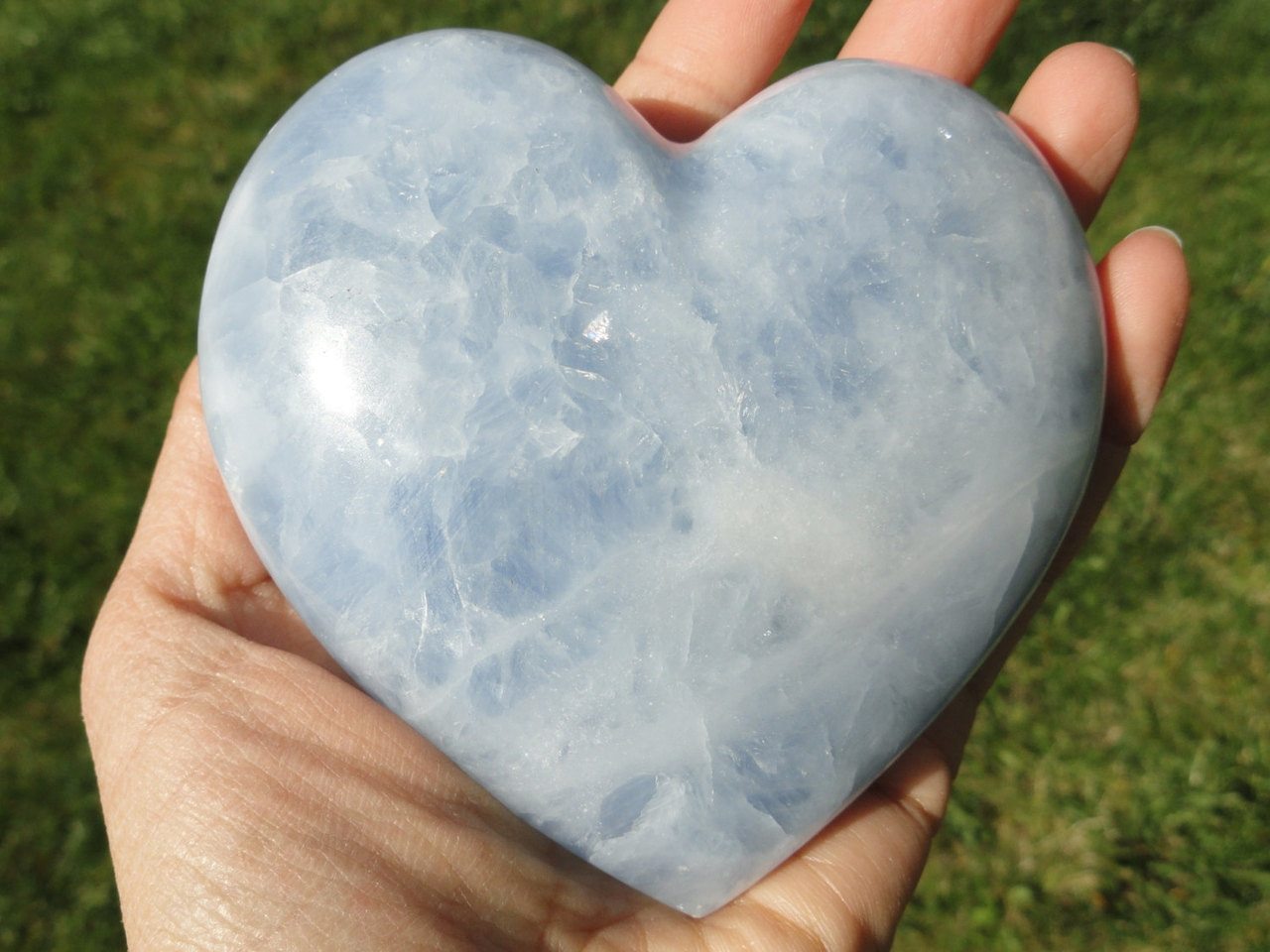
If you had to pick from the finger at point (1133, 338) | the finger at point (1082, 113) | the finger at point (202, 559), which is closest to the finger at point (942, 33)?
the finger at point (1082, 113)

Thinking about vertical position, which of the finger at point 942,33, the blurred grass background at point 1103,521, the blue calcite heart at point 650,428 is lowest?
the blurred grass background at point 1103,521

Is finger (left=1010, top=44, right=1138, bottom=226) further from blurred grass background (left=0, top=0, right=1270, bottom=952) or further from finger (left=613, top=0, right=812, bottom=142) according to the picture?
blurred grass background (left=0, top=0, right=1270, bottom=952)

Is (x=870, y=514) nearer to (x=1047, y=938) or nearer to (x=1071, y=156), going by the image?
(x=1071, y=156)

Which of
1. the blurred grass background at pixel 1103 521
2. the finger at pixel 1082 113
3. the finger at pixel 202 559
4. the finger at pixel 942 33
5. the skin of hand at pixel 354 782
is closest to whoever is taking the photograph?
the skin of hand at pixel 354 782

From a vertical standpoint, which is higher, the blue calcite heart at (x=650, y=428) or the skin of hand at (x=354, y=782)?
the blue calcite heart at (x=650, y=428)

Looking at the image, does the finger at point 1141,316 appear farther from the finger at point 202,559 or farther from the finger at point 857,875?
the finger at point 202,559

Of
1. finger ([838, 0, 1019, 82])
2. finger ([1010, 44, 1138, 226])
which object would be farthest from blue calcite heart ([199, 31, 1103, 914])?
finger ([838, 0, 1019, 82])

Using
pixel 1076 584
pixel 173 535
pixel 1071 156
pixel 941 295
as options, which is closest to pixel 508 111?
pixel 941 295

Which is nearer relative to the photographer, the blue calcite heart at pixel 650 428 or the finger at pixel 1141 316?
the blue calcite heart at pixel 650 428
